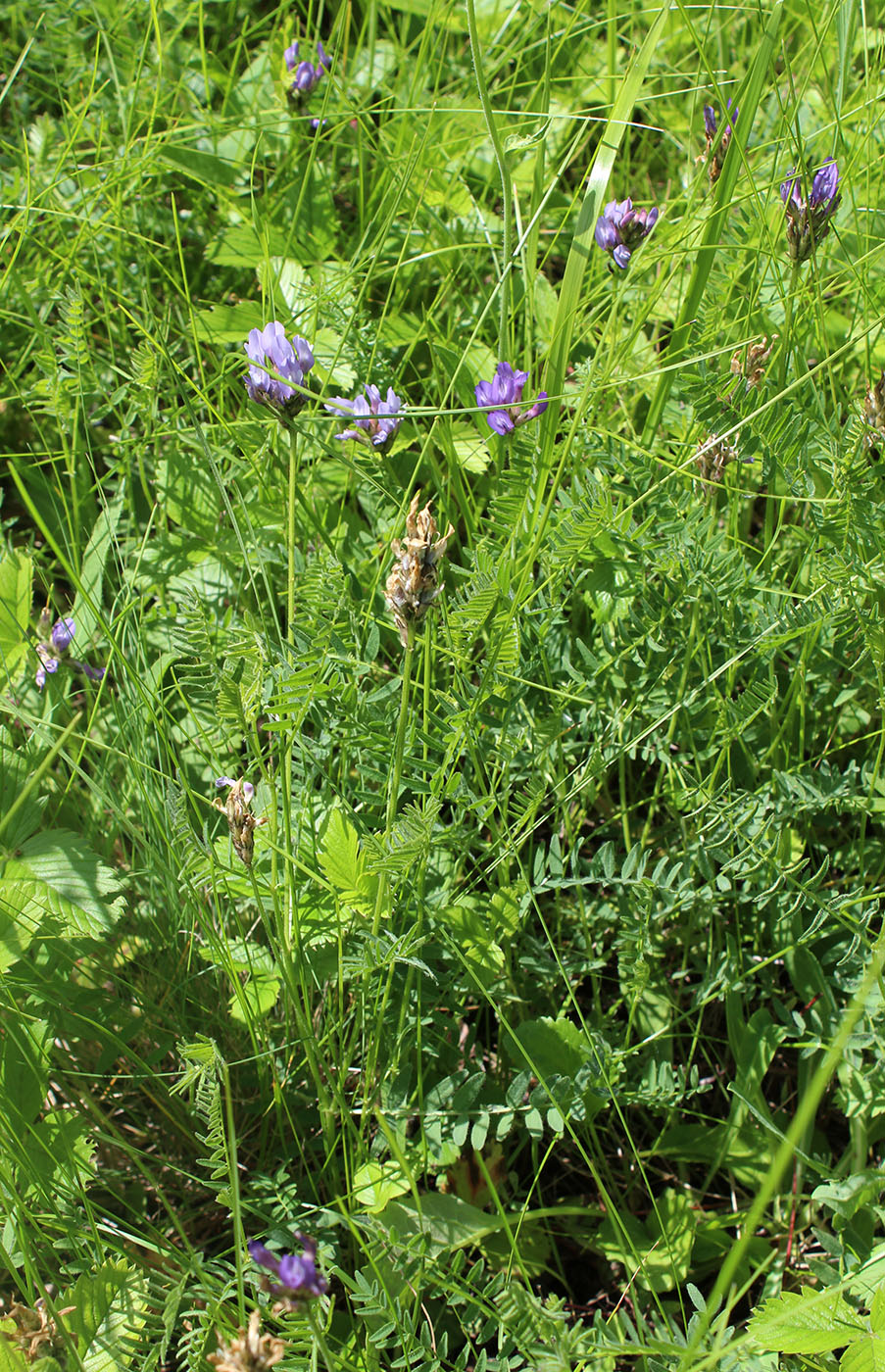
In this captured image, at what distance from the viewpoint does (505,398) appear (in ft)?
4.80

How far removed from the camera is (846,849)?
162 cm

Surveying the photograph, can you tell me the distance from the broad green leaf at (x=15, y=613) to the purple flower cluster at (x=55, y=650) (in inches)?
2.5

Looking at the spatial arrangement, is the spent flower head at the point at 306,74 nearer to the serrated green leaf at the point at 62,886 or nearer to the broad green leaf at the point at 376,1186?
the serrated green leaf at the point at 62,886

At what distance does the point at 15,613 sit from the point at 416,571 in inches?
36.5

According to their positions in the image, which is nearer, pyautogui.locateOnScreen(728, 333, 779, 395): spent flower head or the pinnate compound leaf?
the pinnate compound leaf

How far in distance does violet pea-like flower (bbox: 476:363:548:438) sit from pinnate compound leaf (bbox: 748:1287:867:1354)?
1139mm

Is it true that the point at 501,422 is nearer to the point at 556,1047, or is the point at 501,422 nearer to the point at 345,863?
the point at 345,863

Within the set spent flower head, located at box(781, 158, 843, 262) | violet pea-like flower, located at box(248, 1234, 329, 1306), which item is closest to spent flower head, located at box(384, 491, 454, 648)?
violet pea-like flower, located at box(248, 1234, 329, 1306)

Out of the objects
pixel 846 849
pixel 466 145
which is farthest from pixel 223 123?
pixel 846 849

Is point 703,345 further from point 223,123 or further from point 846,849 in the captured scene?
point 223,123

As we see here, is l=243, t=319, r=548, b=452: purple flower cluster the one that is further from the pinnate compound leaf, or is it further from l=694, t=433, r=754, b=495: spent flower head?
the pinnate compound leaf

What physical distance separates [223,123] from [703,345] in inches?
46.4

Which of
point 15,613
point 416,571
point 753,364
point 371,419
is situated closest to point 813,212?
point 753,364

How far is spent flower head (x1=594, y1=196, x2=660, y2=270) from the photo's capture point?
1612 mm
